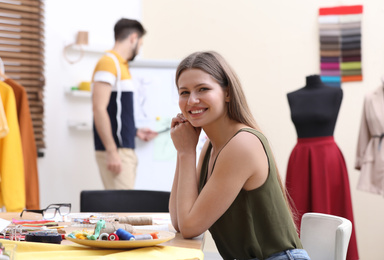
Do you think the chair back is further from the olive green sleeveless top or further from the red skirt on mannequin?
the red skirt on mannequin

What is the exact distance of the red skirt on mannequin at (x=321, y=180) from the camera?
3750 mm

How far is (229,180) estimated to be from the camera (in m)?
1.66

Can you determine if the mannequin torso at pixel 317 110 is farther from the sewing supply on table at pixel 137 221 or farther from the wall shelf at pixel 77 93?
the sewing supply on table at pixel 137 221

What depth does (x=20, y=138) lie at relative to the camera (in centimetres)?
365

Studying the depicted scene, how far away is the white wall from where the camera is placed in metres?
4.45

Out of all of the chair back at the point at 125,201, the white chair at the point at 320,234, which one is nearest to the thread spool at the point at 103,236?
the white chair at the point at 320,234

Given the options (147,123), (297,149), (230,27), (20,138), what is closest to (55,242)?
(20,138)

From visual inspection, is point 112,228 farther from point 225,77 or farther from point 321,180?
point 321,180

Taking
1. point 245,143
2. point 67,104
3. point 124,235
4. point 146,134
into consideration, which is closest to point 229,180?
point 245,143

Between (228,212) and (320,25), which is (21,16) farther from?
(228,212)

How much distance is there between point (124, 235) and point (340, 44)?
12.7 ft

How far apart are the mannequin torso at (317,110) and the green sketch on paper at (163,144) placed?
3.09 ft

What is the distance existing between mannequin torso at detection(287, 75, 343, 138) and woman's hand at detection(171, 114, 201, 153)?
79.5 inches

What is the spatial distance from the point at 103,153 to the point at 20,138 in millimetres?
559
